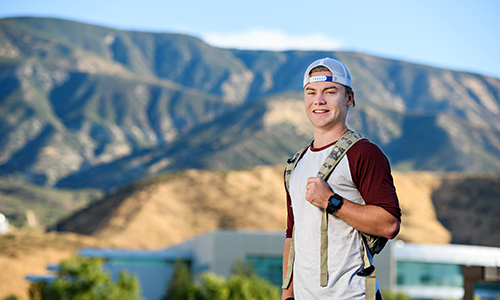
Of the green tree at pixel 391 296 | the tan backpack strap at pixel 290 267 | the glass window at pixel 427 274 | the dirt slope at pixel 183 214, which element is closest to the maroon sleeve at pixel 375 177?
the tan backpack strap at pixel 290 267

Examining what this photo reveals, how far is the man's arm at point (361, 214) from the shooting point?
371 cm

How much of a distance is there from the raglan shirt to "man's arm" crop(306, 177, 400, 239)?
5cm

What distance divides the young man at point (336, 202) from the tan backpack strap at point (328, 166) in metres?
0.02

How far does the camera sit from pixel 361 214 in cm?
371

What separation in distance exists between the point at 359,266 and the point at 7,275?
235ft

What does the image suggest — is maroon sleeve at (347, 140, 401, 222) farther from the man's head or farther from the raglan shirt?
the man's head

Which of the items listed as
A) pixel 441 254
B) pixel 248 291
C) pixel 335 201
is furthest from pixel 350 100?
pixel 441 254

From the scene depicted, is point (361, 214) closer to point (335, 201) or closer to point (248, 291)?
point (335, 201)

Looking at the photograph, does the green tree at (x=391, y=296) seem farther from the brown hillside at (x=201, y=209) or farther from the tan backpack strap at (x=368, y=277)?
the tan backpack strap at (x=368, y=277)

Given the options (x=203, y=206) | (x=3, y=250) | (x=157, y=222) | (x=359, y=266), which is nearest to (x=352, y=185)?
(x=359, y=266)

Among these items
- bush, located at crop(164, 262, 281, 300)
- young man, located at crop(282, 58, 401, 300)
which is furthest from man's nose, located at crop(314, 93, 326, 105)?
bush, located at crop(164, 262, 281, 300)

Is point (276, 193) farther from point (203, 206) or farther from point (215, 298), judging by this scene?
point (215, 298)

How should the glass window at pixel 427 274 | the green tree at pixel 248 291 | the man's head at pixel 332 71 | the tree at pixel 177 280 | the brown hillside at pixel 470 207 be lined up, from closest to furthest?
the man's head at pixel 332 71 → the green tree at pixel 248 291 → the tree at pixel 177 280 → the glass window at pixel 427 274 → the brown hillside at pixel 470 207

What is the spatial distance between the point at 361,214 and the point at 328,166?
35cm
